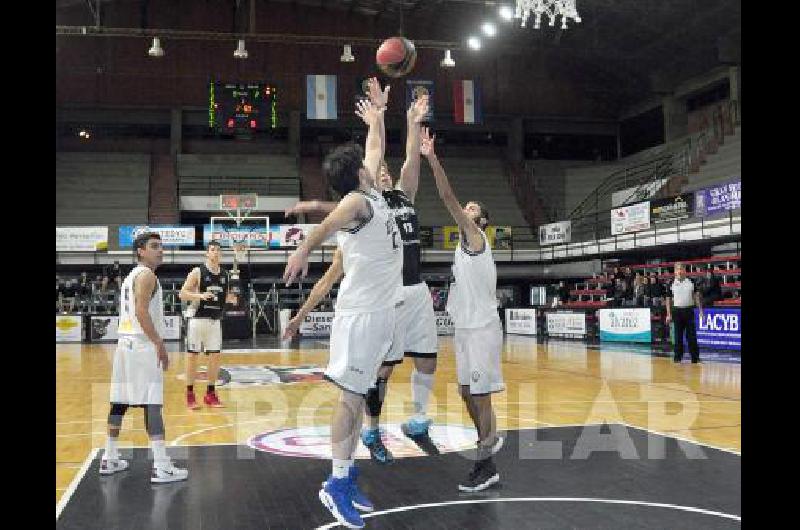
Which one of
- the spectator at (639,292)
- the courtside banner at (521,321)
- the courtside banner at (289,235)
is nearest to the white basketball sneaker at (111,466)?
the spectator at (639,292)

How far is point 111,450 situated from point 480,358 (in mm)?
2787

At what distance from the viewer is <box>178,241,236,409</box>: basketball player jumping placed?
8758 mm

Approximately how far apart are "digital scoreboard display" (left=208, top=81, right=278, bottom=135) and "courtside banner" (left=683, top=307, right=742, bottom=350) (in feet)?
46.8

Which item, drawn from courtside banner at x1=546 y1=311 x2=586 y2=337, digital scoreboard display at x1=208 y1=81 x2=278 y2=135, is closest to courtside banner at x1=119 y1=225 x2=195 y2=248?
digital scoreboard display at x1=208 y1=81 x2=278 y2=135

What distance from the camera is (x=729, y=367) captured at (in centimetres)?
1290

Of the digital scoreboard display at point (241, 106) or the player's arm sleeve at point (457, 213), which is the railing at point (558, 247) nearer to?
the digital scoreboard display at point (241, 106)

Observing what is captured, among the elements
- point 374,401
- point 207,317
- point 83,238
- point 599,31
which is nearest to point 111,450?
point 374,401

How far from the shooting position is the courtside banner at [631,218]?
848 inches

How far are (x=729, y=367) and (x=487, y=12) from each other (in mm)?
17962

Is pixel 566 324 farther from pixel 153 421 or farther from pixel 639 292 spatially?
pixel 153 421

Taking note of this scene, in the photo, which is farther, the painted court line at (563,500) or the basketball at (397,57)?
the basketball at (397,57)

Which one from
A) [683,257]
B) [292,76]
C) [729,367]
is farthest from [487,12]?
[729,367]

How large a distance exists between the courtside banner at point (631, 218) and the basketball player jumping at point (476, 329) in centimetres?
1753

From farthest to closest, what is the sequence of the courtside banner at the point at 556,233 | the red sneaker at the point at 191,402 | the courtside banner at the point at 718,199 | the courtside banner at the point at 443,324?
the courtside banner at the point at 556,233 → the courtside banner at the point at 443,324 → the courtside banner at the point at 718,199 → the red sneaker at the point at 191,402
